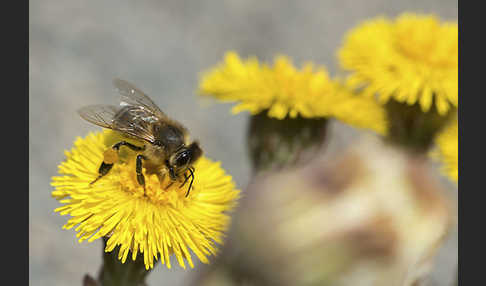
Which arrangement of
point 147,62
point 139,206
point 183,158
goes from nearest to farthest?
point 139,206 → point 183,158 → point 147,62

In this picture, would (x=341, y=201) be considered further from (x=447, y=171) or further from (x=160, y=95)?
(x=160, y=95)

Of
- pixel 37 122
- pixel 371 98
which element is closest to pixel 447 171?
pixel 371 98

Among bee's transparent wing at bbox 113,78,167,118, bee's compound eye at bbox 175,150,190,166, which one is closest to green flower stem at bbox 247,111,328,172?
bee's transparent wing at bbox 113,78,167,118

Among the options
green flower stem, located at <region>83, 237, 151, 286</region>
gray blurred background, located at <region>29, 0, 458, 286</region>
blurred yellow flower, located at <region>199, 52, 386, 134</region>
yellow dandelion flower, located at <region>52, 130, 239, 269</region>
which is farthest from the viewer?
gray blurred background, located at <region>29, 0, 458, 286</region>

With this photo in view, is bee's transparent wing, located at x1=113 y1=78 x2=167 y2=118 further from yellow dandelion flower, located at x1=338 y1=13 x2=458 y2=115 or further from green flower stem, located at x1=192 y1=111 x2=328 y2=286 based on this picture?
yellow dandelion flower, located at x1=338 y1=13 x2=458 y2=115

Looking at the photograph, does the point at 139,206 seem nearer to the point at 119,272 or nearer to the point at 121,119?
the point at 119,272

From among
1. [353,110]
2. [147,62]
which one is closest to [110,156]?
[353,110]

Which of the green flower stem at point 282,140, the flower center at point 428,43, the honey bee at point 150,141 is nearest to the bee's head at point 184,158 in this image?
the honey bee at point 150,141
